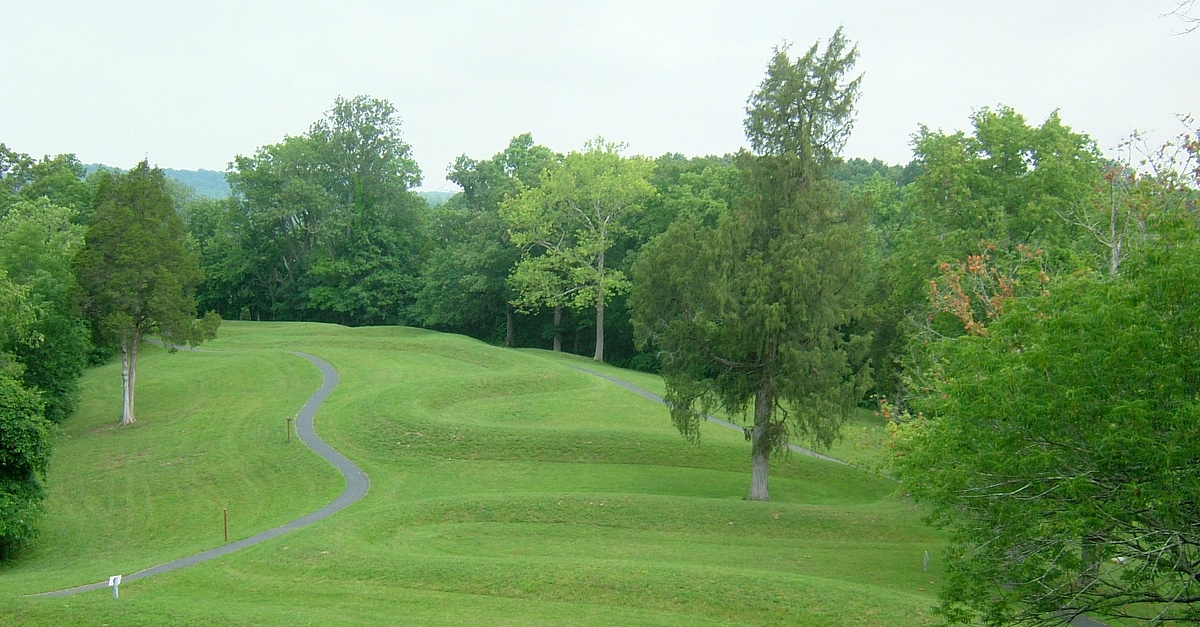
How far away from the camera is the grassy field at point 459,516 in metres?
16.9

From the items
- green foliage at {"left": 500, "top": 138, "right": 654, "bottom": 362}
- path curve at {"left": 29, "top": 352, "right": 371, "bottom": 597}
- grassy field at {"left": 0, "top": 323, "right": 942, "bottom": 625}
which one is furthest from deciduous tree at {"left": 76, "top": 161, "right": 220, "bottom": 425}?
green foliage at {"left": 500, "top": 138, "right": 654, "bottom": 362}

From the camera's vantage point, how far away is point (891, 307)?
1473 inches

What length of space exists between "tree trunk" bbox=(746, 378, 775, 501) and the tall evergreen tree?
5cm

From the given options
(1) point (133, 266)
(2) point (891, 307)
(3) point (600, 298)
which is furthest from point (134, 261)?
(2) point (891, 307)

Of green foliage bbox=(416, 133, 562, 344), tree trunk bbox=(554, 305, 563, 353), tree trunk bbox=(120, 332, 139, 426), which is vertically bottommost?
tree trunk bbox=(120, 332, 139, 426)

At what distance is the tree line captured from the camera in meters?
10.7

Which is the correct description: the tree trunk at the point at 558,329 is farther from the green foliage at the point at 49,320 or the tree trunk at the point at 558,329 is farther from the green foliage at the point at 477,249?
the green foliage at the point at 49,320

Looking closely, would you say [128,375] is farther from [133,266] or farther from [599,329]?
[599,329]

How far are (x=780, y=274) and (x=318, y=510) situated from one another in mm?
15519

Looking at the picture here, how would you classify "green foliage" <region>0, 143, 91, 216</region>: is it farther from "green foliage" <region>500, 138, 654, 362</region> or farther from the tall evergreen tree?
the tall evergreen tree

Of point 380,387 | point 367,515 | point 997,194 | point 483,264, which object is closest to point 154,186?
point 380,387

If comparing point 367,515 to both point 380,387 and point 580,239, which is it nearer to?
point 380,387

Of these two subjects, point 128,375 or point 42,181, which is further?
point 42,181

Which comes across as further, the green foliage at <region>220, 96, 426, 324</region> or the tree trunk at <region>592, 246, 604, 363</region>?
the green foliage at <region>220, 96, 426, 324</region>
